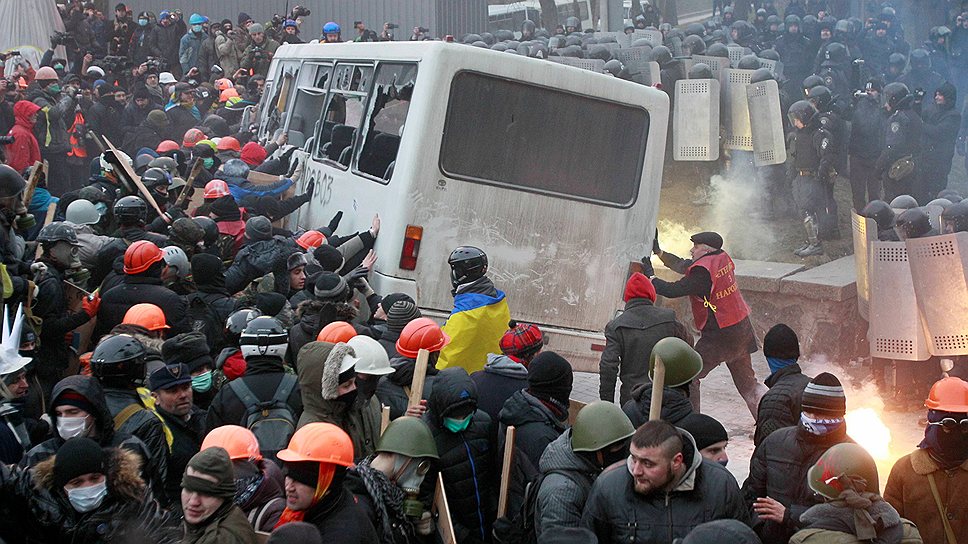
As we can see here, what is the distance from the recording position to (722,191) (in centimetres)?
1323

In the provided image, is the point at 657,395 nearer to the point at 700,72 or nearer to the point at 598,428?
the point at 598,428

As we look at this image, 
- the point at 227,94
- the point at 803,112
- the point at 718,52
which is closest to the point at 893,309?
the point at 803,112

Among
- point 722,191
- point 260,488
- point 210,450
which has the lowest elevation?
point 722,191

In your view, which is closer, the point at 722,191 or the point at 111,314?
the point at 111,314

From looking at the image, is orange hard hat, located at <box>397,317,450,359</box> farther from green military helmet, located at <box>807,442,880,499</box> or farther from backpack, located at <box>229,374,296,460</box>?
green military helmet, located at <box>807,442,880,499</box>

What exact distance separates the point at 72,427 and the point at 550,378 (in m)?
1.88

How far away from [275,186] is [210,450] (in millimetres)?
6803

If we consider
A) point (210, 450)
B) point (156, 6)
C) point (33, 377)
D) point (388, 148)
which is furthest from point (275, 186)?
point (156, 6)

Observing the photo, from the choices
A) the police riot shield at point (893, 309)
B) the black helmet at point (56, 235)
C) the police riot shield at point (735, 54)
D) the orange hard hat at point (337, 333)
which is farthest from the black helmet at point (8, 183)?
the police riot shield at point (735, 54)

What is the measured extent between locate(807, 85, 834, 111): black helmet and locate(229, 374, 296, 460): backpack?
995 cm

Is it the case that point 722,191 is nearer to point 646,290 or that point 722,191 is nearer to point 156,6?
point 646,290

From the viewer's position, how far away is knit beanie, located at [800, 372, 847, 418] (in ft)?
14.0

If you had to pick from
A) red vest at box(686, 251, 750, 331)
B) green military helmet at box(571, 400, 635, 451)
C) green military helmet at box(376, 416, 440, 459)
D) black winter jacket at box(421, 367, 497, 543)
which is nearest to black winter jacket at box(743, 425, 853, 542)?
green military helmet at box(571, 400, 635, 451)

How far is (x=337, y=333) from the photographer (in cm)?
533
